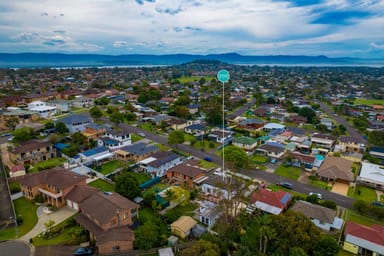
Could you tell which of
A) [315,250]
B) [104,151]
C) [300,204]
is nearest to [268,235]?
[315,250]

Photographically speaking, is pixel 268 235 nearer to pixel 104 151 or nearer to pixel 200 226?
pixel 200 226

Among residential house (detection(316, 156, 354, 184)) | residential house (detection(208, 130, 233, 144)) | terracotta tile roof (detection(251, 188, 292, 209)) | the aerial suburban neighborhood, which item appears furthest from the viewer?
residential house (detection(208, 130, 233, 144))

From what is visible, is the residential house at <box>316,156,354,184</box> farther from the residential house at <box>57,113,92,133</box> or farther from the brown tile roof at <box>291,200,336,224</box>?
the residential house at <box>57,113,92,133</box>

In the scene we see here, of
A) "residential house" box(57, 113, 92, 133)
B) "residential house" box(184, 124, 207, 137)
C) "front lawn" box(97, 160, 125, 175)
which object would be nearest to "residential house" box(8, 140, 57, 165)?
"residential house" box(57, 113, 92, 133)

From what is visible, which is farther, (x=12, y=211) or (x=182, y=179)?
(x=182, y=179)

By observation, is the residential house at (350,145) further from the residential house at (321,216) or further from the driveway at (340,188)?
the residential house at (321,216)

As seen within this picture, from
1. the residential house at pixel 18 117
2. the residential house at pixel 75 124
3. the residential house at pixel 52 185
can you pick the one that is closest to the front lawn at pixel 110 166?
the residential house at pixel 52 185

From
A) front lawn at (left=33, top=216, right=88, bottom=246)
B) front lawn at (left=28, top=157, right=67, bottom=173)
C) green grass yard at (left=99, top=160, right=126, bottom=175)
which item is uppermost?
front lawn at (left=28, top=157, right=67, bottom=173)
